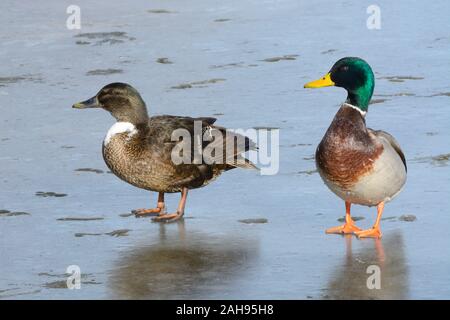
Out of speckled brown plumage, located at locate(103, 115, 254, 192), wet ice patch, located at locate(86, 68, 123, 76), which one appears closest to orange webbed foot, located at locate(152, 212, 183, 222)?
speckled brown plumage, located at locate(103, 115, 254, 192)

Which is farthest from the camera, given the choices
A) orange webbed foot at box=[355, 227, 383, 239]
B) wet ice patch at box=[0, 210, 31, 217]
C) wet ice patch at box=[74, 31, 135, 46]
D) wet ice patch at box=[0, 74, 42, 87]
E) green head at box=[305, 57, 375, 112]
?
wet ice patch at box=[74, 31, 135, 46]

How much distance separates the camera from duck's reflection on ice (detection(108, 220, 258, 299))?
6.50 m

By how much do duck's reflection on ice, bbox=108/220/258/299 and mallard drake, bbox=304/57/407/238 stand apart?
63cm

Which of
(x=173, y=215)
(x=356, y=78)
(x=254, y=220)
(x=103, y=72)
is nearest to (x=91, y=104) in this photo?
(x=173, y=215)

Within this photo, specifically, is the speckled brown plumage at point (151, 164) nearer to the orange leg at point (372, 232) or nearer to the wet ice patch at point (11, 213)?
the wet ice patch at point (11, 213)

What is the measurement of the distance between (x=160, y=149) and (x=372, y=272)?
1.95 meters

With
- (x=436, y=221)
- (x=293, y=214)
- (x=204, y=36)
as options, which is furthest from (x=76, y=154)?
(x=204, y=36)

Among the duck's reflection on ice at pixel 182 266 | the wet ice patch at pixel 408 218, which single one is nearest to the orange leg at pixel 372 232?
the wet ice patch at pixel 408 218

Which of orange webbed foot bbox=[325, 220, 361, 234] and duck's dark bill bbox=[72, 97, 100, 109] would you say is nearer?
orange webbed foot bbox=[325, 220, 361, 234]

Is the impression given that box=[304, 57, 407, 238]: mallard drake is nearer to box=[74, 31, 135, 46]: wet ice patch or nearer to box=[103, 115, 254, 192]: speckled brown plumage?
box=[103, 115, 254, 192]: speckled brown plumage

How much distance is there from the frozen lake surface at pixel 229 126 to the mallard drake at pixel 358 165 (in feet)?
0.56

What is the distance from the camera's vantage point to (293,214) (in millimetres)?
7879

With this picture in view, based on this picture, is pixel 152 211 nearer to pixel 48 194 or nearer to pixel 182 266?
pixel 48 194

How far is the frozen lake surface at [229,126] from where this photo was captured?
22.2ft
